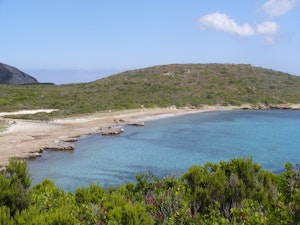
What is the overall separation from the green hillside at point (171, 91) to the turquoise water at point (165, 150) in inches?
1044

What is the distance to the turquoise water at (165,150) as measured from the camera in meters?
35.6

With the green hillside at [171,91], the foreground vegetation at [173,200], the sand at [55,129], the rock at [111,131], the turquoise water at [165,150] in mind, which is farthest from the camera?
the green hillside at [171,91]

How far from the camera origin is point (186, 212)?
474 inches

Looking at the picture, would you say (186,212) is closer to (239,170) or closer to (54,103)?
(239,170)

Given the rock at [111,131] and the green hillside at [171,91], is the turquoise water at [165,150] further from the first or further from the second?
the green hillside at [171,91]

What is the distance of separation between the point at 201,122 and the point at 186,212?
65126 mm

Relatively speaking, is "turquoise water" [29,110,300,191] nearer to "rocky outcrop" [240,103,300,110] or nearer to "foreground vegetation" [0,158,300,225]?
"foreground vegetation" [0,158,300,225]

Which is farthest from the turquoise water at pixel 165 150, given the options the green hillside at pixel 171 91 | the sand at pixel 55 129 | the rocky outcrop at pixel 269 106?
the rocky outcrop at pixel 269 106

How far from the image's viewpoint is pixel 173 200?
1338 cm

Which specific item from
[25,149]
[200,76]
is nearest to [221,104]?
[200,76]

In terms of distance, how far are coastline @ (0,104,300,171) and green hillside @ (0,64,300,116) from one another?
674cm

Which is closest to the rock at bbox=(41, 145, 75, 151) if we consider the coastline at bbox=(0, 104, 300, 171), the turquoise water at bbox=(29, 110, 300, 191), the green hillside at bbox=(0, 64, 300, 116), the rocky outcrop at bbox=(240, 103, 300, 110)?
the coastline at bbox=(0, 104, 300, 171)

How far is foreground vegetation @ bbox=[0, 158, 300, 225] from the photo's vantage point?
10.4 m

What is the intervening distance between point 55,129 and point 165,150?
20806 millimetres
